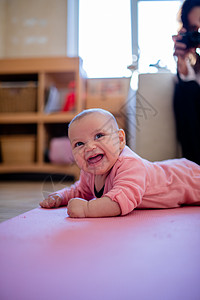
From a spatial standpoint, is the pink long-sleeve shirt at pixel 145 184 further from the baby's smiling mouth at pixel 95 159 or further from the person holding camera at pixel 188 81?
the person holding camera at pixel 188 81

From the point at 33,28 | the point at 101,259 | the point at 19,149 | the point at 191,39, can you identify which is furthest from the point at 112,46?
the point at 33,28

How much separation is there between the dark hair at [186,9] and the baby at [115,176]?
0.43m

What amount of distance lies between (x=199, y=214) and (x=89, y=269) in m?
0.36

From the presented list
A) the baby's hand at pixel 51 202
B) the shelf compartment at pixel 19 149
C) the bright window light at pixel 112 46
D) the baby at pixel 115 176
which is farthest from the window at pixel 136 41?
the shelf compartment at pixel 19 149

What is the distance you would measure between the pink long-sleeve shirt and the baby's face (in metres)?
0.03

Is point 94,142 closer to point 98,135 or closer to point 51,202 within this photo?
point 98,135

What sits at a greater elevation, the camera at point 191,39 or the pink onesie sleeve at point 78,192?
the camera at point 191,39

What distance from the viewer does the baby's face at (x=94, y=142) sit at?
568 mm

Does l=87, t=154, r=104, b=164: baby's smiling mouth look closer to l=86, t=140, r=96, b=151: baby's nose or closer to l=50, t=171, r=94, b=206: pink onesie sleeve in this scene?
l=86, t=140, r=96, b=151: baby's nose

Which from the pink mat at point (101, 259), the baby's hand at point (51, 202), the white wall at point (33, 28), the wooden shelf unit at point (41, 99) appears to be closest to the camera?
the pink mat at point (101, 259)

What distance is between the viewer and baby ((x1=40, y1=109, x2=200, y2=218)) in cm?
54

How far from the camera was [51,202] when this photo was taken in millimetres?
682

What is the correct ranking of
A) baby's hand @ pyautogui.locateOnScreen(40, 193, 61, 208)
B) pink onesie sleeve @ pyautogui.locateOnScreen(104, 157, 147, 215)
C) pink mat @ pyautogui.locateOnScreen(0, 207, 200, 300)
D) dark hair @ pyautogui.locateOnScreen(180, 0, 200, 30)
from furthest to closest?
dark hair @ pyautogui.locateOnScreen(180, 0, 200, 30) < baby's hand @ pyautogui.locateOnScreen(40, 193, 61, 208) < pink onesie sleeve @ pyautogui.locateOnScreen(104, 157, 147, 215) < pink mat @ pyautogui.locateOnScreen(0, 207, 200, 300)

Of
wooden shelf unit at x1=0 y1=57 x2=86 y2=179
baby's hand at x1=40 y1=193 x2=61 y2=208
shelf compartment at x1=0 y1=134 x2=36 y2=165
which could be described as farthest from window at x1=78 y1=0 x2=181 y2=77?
shelf compartment at x1=0 y1=134 x2=36 y2=165
